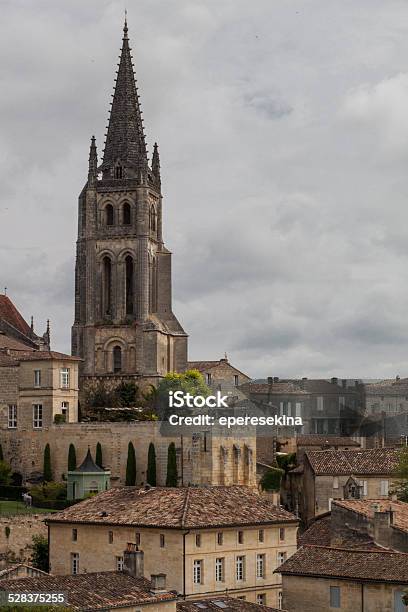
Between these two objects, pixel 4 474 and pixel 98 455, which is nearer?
pixel 4 474

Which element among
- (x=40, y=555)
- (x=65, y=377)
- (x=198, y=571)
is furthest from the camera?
(x=65, y=377)

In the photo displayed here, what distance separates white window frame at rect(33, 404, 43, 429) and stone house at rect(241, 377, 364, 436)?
29090 mm

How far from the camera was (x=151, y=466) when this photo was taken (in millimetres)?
97875

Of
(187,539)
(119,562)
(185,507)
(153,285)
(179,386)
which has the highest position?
(153,285)

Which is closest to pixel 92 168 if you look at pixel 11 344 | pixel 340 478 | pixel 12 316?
pixel 12 316

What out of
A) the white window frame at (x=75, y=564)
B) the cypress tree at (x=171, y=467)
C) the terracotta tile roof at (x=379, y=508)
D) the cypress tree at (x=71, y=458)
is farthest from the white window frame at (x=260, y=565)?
the cypress tree at (x=71, y=458)

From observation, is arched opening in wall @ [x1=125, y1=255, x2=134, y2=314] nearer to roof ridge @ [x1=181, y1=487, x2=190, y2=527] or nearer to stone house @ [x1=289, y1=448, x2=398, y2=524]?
stone house @ [x1=289, y1=448, x2=398, y2=524]

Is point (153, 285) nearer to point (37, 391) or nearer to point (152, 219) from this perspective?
point (152, 219)

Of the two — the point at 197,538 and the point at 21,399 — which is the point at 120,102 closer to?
the point at 21,399

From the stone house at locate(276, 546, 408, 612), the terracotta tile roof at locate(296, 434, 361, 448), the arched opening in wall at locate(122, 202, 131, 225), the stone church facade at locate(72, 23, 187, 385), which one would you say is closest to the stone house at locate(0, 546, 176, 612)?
the stone house at locate(276, 546, 408, 612)

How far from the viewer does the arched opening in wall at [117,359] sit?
12888cm

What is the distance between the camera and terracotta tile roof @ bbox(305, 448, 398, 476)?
9750 centimetres

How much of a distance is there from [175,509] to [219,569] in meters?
4.45

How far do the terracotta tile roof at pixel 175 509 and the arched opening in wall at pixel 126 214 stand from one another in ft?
181
